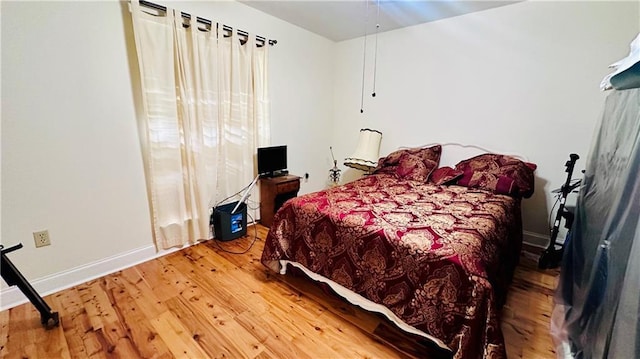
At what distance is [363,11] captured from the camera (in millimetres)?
2906

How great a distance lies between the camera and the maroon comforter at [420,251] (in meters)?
1.27

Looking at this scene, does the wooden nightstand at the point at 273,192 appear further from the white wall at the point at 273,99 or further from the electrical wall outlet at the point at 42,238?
the electrical wall outlet at the point at 42,238

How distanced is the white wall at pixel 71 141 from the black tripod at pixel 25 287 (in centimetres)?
39

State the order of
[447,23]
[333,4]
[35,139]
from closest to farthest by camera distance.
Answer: [35,139] → [333,4] → [447,23]

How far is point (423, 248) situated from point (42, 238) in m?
2.56

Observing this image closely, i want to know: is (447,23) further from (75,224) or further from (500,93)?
(75,224)

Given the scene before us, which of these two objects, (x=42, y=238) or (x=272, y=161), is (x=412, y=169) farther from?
(x=42, y=238)

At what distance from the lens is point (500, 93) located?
2801 millimetres

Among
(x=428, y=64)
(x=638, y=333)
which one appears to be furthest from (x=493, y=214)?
(x=428, y=64)

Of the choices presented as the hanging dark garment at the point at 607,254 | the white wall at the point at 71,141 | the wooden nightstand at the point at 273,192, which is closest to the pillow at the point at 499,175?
the hanging dark garment at the point at 607,254

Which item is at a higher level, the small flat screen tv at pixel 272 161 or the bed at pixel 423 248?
the small flat screen tv at pixel 272 161

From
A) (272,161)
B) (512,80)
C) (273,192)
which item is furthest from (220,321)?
(512,80)

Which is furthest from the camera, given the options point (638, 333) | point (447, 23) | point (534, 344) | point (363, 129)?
point (363, 129)

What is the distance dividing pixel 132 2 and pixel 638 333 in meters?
3.26
